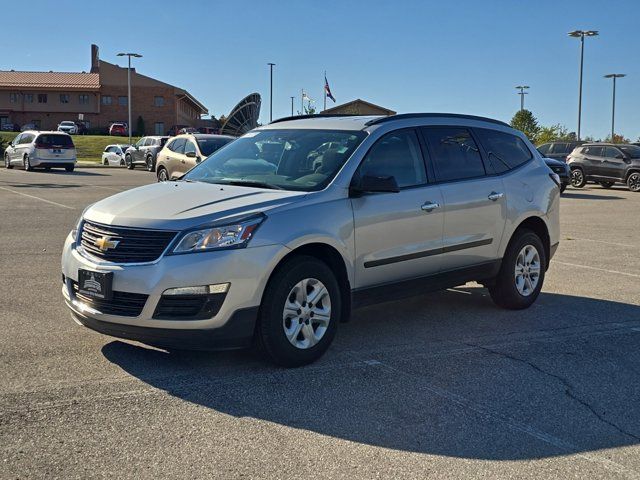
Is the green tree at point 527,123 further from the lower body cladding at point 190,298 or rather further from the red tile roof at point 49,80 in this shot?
the lower body cladding at point 190,298

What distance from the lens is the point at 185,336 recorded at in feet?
15.7

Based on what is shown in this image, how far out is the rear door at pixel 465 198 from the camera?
6398mm

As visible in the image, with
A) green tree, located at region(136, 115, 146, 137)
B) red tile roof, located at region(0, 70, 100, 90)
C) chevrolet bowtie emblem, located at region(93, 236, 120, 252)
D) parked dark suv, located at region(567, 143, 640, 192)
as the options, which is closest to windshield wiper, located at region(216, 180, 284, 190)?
chevrolet bowtie emblem, located at region(93, 236, 120, 252)

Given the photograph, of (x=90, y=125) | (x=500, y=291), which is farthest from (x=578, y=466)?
(x=90, y=125)

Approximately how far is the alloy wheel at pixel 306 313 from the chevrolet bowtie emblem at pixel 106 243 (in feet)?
3.96

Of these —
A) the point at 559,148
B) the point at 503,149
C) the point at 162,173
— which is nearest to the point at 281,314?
the point at 503,149

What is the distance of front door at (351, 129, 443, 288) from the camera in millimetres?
5641

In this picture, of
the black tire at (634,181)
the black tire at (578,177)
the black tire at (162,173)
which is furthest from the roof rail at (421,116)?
the black tire at (578,177)

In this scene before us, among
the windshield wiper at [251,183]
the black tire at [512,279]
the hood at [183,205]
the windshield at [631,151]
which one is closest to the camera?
the hood at [183,205]

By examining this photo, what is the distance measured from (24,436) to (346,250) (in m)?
2.53

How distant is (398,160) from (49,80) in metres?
82.3

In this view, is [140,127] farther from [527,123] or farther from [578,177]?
[578,177]

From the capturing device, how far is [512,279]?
7117 mm

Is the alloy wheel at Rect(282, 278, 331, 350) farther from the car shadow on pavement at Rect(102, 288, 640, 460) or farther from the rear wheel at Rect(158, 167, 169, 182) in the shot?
the rear wheel at Rect(158, 167, 169, 182)
